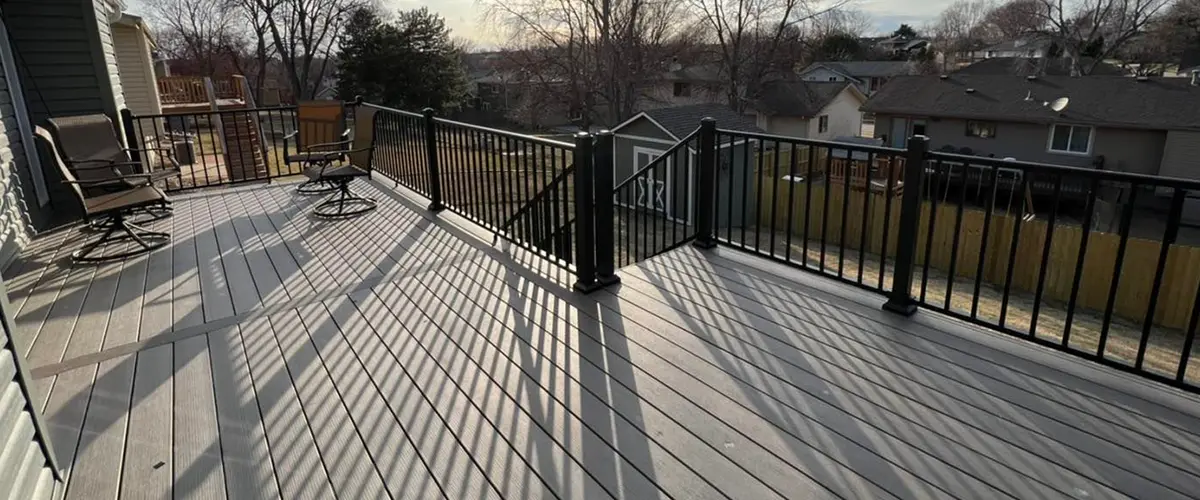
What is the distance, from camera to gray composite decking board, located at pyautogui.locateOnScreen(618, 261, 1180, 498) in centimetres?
171

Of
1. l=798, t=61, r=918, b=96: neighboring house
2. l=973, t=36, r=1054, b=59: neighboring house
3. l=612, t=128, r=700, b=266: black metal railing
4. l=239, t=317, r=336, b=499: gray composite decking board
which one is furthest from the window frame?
l=239, t=317, r=336, b=499: gray composite decking board

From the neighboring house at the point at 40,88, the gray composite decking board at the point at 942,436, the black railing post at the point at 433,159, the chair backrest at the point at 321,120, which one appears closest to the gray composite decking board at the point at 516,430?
the gray composite decking board at the point at 942,436

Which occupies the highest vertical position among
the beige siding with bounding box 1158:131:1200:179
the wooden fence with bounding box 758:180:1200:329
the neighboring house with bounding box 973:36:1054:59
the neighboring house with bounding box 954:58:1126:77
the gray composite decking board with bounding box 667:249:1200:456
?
the neighboring house with bounding box 973:36:1054:59

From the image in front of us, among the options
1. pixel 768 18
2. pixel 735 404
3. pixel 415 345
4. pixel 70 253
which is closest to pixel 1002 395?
pixel 735 404

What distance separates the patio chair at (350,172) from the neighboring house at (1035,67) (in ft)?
93.8

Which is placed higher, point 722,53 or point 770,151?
point 722,53

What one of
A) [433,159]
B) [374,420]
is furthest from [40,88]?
[374,420]

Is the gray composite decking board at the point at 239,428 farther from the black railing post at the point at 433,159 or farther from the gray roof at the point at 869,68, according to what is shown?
the gray roof at the point at 869,68

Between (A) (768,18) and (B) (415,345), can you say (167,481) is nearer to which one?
(B) (415,345)

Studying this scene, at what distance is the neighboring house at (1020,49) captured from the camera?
101 ft

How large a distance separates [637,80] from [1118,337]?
595 inches

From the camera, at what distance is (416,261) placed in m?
3.80

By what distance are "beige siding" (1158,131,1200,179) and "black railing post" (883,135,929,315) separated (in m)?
18.1

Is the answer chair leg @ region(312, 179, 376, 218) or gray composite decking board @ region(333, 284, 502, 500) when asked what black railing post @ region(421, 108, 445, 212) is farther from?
gray composite decking board @ region(333, 284, 502, 500)
